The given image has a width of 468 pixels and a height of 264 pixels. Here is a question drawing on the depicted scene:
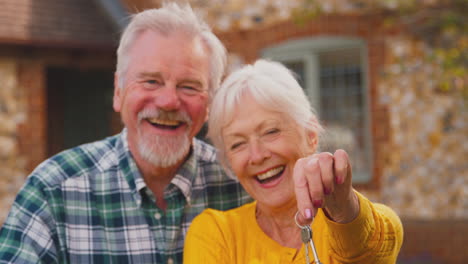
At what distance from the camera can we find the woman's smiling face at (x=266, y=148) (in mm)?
2164

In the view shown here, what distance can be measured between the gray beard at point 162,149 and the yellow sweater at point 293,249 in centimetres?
40

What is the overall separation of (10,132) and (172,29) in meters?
5.85

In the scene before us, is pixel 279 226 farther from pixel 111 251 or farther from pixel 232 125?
pixel 111 251

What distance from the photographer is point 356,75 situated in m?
7.12

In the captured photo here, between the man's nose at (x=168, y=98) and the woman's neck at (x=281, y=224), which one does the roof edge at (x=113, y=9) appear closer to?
the man's nose at (x=168, y=98)

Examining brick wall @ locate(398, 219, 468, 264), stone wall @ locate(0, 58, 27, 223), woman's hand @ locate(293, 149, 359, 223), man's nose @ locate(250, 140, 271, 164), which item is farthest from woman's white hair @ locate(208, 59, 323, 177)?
stone wall @ locate(0, 58, 27, 223)

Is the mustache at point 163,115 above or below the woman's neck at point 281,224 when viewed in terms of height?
above

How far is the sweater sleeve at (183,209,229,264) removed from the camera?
2.10 meters

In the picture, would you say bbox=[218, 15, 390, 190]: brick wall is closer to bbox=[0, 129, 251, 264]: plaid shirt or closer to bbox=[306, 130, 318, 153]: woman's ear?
bbox=[0, 129, 251, 264]: plaid shirt

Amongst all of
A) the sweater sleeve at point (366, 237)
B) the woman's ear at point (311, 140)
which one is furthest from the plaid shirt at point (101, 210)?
the sweater sleeve at point (366, 237)

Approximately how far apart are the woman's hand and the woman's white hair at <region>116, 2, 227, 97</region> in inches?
45.9

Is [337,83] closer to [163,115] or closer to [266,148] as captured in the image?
[163,115]

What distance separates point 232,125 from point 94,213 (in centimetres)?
71

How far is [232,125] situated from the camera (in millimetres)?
2221
